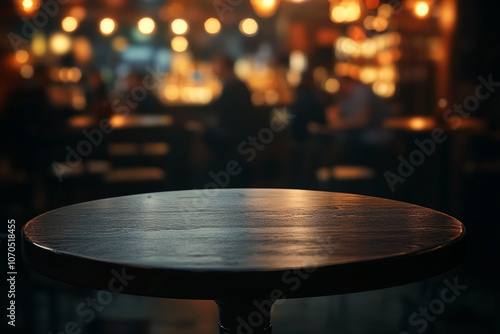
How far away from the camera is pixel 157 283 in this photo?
3.20 feet

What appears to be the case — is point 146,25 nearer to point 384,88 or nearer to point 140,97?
point 140,97

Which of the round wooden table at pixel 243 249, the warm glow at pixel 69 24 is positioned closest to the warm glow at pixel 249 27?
the warm glow at pixel 69 24

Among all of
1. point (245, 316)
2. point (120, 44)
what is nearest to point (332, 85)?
point (120, 44)

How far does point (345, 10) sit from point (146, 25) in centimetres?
196

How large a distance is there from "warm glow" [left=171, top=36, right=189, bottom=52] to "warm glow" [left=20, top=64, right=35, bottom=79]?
136cm

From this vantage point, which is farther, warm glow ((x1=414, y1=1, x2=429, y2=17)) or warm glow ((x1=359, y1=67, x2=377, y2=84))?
warm glow ((x1=359, y1=67, x2=377, y2=84))

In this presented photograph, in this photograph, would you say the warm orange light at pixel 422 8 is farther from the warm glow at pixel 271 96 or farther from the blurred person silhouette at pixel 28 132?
the blurred person silhouette at pixel 28 132

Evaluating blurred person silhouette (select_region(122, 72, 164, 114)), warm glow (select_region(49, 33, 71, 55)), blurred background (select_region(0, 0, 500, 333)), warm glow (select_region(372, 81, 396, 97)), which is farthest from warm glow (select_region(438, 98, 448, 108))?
warm glow (select_region(49, 33, 71, 55))

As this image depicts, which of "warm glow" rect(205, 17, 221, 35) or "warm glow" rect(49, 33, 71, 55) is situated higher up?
"warm glow" rect(205, 17, 221, 35)

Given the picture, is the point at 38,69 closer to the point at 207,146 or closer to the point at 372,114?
the point at 207,146

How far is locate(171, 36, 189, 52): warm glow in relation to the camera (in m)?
5.79

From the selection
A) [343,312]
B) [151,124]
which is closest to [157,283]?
[343,312]

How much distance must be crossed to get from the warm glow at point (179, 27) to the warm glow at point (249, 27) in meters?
0.55

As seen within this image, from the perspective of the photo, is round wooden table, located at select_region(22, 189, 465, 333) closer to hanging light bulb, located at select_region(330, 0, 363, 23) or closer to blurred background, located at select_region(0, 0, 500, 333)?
blurred background, located at select_region(0, 0, 500, 333)
